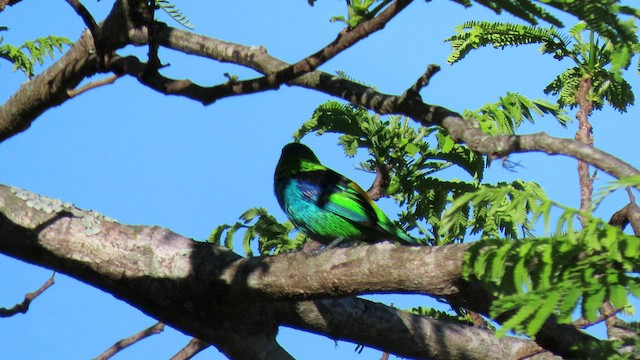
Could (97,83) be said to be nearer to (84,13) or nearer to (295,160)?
(84,13)

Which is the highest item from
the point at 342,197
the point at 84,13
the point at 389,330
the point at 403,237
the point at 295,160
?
the point at 295,160

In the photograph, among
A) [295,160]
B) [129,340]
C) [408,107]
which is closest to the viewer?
[408,107]

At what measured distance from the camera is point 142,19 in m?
3.91

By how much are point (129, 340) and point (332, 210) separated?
7.75 ft

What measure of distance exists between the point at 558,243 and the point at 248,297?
1.73 m

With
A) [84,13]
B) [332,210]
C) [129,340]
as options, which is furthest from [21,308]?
[332,210]

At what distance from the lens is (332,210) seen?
723 cm

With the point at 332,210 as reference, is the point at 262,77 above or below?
below

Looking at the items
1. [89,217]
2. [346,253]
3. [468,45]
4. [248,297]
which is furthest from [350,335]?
[468,45]

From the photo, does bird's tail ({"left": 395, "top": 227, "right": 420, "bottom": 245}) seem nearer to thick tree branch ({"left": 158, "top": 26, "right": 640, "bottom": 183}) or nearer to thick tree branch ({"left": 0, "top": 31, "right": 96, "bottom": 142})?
thick tree branch ({"left": 158, "top": 26, "right": 640, "bottom": 183})

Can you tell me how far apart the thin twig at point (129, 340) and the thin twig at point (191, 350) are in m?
0.17

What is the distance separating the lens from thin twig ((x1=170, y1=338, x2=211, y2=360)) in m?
5.29

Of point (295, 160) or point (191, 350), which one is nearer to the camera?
point (191, 350)

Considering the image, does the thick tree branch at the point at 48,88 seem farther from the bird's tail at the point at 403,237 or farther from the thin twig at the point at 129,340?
the bird's tail at the point at 403,237
